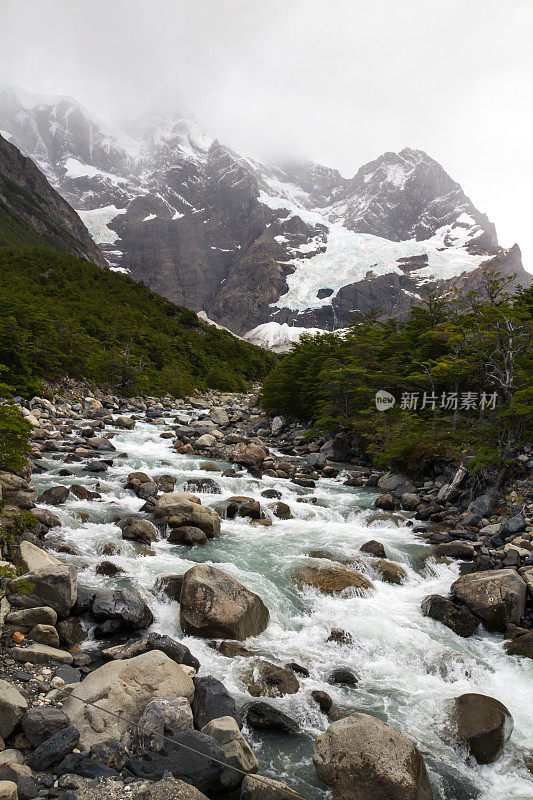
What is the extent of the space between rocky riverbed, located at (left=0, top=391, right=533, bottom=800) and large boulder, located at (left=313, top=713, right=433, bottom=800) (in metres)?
0.02

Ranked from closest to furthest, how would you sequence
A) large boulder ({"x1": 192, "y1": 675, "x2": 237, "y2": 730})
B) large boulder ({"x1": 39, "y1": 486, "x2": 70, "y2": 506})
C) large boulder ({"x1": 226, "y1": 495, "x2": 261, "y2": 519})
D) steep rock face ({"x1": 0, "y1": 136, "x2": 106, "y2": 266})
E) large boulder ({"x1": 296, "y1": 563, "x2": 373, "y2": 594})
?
1. large boulder ({"x1": 192, "y1": 675, "x2": 237, "y2": 730})
2. large boulder ({"x1": 296, "y1": 563, "x2": 373, "y2": 594})
3. large boulder ({"x1": 39, "y1": 486, "x2": 70, "y2": 506})
4. large boulder ({"x1": 226, "y1": 495, "x2": 261, "y2": 519})
5. steep rock face ({"x1": 0, "y1": 136, "x2": 106, "y2": 266})

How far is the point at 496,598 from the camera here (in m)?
8.41

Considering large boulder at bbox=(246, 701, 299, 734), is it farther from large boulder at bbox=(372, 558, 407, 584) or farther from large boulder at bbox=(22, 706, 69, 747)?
large boulder at bbox=(372, 558, 407, 584)

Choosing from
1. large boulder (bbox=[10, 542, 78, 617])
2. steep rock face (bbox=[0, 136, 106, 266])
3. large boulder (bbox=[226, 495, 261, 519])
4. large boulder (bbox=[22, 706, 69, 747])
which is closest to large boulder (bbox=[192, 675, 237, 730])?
→ large boulder (bbox=[22, 706, 69, 747])

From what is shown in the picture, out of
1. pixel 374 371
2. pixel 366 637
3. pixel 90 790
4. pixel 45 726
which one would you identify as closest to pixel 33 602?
pixel 45 726

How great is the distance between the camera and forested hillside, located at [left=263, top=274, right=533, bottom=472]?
1387 cm

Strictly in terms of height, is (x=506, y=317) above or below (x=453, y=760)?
above

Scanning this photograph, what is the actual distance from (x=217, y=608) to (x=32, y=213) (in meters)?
113

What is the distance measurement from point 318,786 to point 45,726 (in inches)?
121

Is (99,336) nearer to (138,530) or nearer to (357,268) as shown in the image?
(138,530)

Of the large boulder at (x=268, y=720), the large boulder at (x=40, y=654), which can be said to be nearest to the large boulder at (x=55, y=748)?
the large boulder at (x=40, y=654)

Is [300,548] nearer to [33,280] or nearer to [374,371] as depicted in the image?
[374,371]

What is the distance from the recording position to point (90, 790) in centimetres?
396

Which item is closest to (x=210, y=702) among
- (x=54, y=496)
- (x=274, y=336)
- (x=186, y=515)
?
(x=186, y=515)
